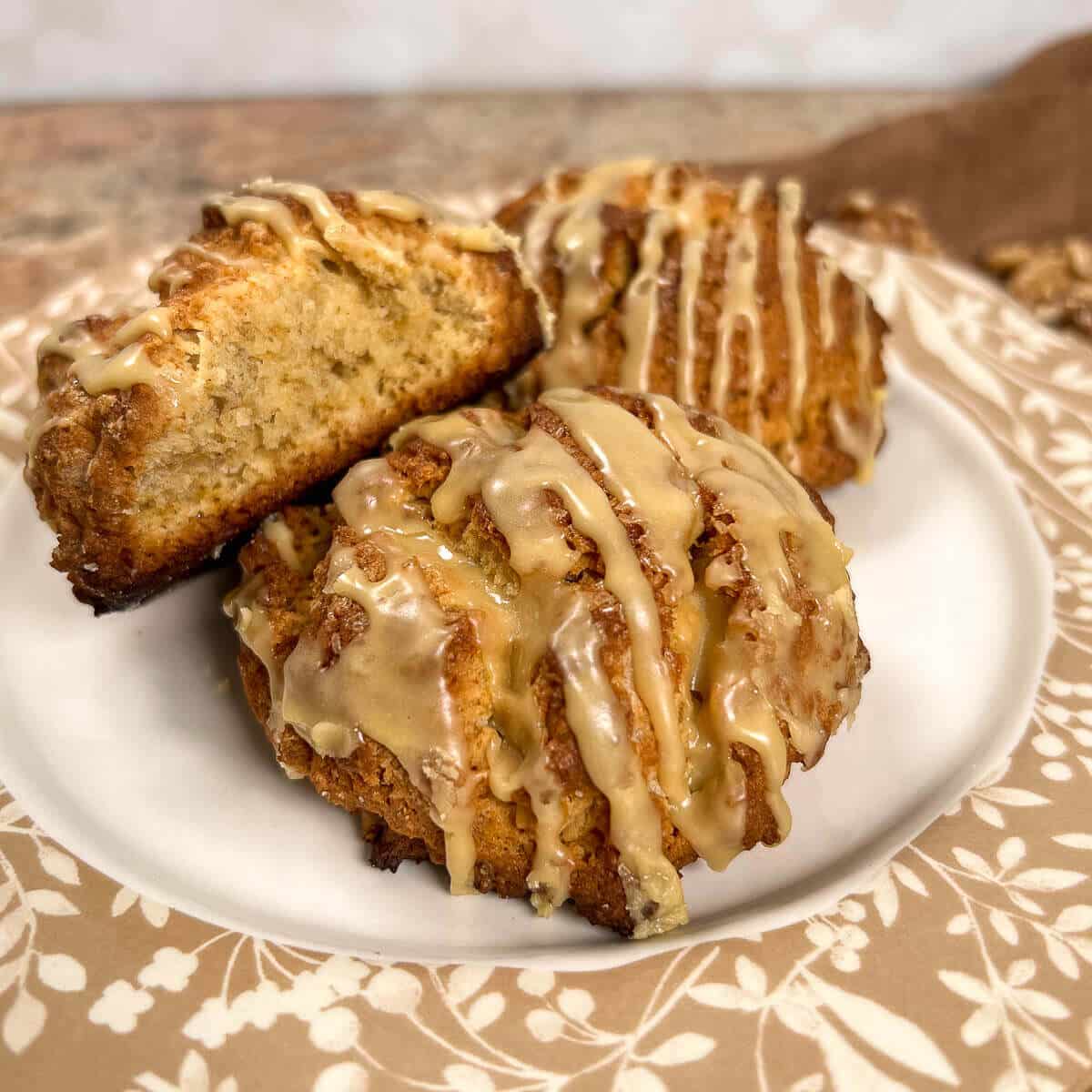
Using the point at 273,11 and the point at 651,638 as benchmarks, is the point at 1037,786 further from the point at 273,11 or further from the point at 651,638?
the point at 273,11

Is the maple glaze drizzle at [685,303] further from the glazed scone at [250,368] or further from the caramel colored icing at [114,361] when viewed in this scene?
the caramel colored icing at [114,361]

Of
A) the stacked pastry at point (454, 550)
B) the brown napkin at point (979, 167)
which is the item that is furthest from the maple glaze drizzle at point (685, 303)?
the brown napkin at point (979, 167)

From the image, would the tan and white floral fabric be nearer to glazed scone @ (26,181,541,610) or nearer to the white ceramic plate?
the white ceramic plate

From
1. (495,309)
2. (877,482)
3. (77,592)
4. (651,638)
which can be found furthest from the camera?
(877,482)

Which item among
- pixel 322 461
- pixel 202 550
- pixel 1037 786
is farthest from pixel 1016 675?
pixel 202 550

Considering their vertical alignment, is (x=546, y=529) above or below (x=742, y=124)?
above

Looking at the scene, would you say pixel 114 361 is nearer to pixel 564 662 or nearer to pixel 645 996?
pixel 564 662
